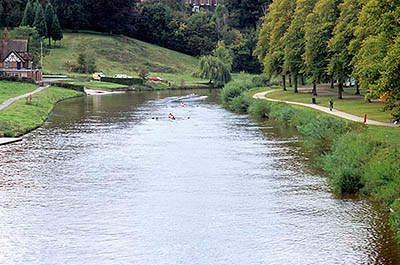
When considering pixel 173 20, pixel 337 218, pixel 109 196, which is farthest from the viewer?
pixel 173 20

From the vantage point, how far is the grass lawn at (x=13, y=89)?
282 feet

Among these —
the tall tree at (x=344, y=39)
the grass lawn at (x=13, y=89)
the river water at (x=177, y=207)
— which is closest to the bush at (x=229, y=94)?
the tall tree at (x=344, y=39)

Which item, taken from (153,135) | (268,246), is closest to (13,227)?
(268,246)

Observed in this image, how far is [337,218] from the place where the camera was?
91.5 feet

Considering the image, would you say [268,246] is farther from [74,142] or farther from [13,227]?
[74,142]

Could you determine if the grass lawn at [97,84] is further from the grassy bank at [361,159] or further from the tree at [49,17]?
the grassy bank at [361,159]

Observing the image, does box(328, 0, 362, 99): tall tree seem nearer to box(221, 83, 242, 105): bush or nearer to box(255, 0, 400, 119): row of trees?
box(255, 0, 400, 119): row of trees

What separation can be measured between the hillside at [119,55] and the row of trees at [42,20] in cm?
449

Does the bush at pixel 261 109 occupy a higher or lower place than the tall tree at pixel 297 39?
lower

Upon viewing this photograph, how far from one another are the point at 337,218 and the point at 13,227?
14.5 metres

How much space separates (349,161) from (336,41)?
124 feet

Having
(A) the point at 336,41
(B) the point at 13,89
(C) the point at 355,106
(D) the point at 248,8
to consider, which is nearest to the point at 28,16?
(B) the point at 13,89

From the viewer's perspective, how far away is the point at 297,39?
86250 millimetres

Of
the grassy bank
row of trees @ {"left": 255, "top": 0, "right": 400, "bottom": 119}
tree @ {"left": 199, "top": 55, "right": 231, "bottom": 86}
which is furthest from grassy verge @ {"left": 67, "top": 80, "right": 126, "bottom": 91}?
the grassy bank
